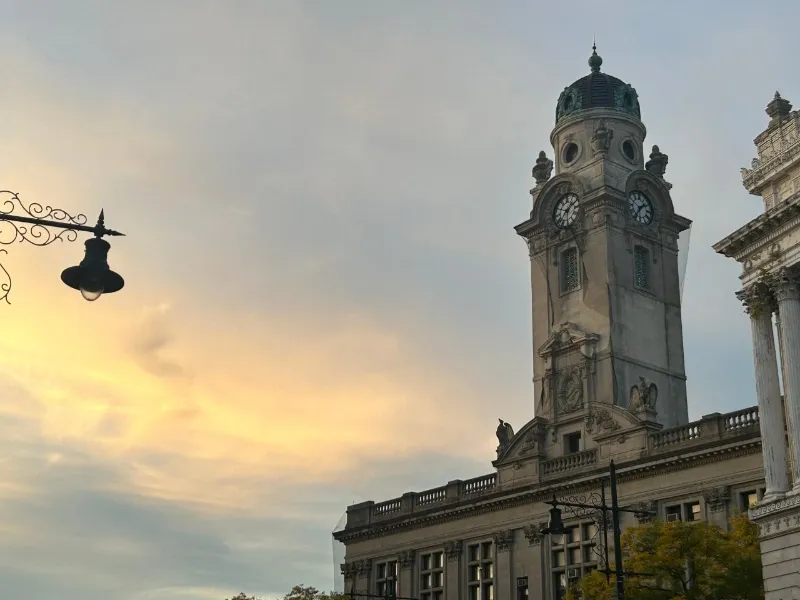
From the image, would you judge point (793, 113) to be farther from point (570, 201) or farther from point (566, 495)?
point (570, 201)

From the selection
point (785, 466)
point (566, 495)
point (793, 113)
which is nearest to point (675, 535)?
point (785, 466)

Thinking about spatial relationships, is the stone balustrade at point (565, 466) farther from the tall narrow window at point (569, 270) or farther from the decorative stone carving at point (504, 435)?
the tall narrow window at point (569, 270)

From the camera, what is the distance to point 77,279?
17.5 m

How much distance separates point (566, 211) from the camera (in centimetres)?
7406

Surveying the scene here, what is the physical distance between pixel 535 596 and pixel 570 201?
25.2 m

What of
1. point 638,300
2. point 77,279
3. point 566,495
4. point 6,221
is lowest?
point 77,279

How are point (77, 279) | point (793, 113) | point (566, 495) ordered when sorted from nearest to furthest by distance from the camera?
point (77, 279) < point (793, 113) < point (566, 495)

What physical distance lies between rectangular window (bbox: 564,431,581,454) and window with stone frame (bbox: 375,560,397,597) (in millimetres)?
14082

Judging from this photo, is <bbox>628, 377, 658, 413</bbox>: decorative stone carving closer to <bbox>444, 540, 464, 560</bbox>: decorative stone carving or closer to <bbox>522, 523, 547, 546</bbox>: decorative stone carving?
<bbox>522, 523, 547, 546</bbox>: decorative stone carving

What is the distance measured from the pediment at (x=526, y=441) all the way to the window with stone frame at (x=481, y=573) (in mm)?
5037

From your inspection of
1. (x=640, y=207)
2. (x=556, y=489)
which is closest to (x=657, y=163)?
(x=640, y=207)

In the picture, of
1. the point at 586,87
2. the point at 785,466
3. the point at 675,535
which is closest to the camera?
the point at 785,466

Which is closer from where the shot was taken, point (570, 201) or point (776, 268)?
point (776, 268)

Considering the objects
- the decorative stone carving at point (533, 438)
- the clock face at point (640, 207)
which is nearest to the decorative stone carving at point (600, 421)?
the decorative stone carving at point (533, 438)
